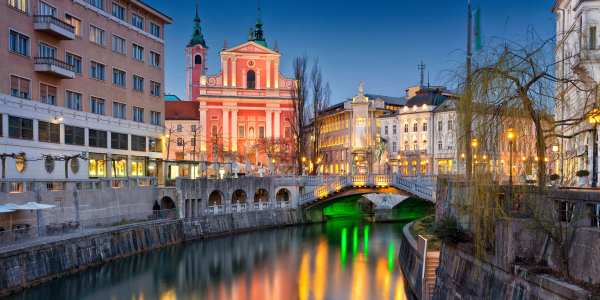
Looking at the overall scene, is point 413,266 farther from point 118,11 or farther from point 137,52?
point 118,11

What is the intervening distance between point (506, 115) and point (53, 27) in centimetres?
3329

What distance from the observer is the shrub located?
1958 centimetres

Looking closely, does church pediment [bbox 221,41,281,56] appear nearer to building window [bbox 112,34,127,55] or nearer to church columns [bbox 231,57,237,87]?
church columns [bbox 231,57,237,87]

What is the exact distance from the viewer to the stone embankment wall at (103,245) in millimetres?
24686

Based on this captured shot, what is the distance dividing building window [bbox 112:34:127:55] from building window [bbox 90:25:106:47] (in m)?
1.28

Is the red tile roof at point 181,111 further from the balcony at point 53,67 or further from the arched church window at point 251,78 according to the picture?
the balcony at point 53,67

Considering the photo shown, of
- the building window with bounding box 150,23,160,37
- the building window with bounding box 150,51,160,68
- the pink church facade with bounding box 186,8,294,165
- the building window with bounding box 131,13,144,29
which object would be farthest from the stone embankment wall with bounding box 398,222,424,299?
the pink church facade with bounding box 186,8,294,165

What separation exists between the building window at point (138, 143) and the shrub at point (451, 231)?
36032mm

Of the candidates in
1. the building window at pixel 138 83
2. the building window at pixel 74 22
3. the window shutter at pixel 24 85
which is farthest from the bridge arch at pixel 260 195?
the window shutter at pixel 24 85

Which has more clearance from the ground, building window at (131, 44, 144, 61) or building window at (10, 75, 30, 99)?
building window at (131, 44, 144, 61)

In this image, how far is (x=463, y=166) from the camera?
736 inches

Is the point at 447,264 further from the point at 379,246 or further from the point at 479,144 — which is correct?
the point at 379,246

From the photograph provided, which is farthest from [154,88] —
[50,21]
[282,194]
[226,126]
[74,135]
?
[226,126]

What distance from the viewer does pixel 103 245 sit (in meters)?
32.4
